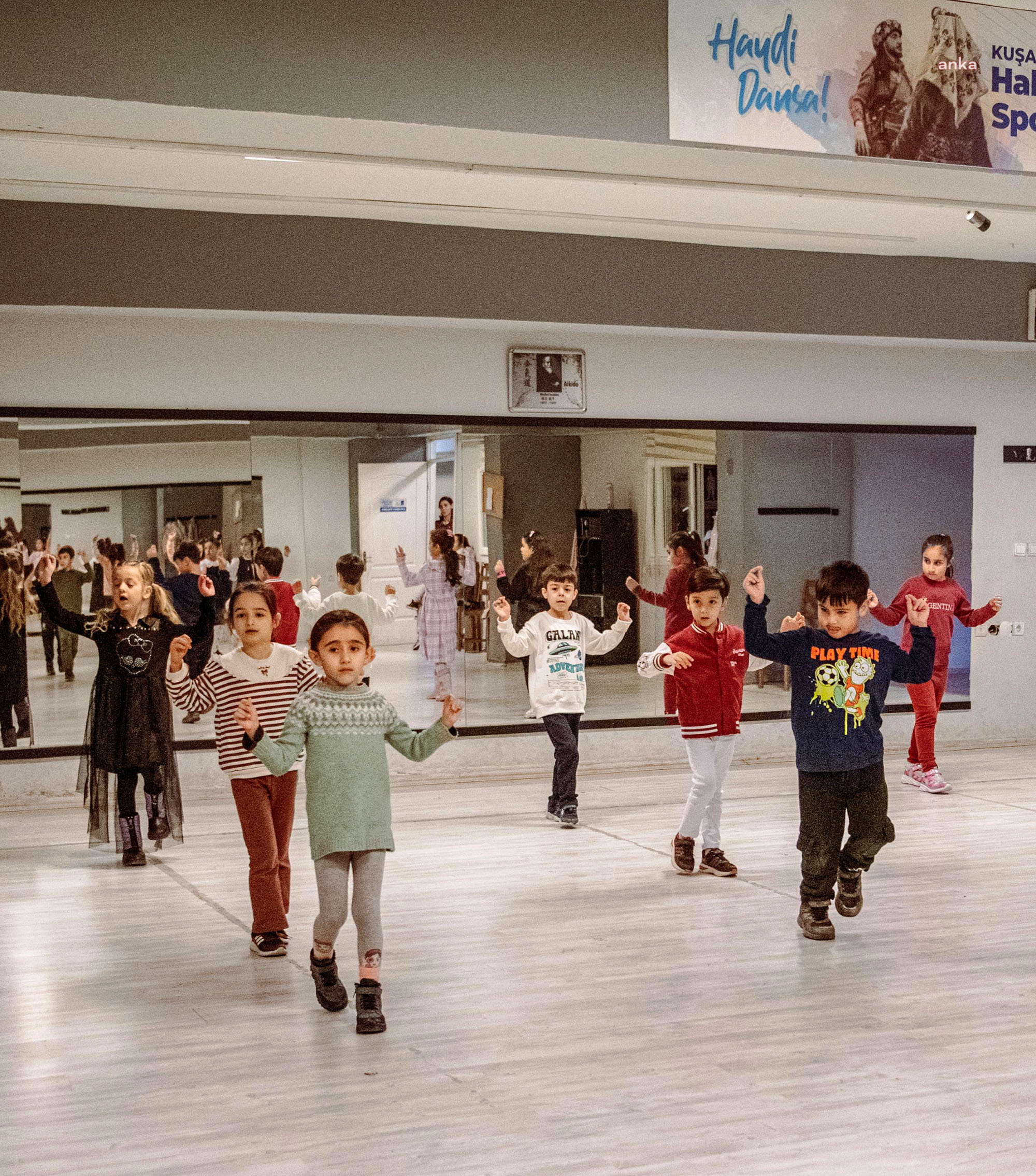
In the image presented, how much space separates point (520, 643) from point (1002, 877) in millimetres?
2565

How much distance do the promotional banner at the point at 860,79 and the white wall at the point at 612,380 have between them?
290 centimetres

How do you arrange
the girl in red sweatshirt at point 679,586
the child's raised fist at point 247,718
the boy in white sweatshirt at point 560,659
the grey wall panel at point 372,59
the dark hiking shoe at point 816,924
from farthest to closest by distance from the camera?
the girl in red sweatshirt at point 679,586 < the boy in white sweatshirt at point 560,659 < the dark hiking shoe at point 816,924 < the grey wall panel at point 372,59 < the child's raised fist at point 247,718

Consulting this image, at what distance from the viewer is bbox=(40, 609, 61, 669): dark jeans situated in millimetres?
7855

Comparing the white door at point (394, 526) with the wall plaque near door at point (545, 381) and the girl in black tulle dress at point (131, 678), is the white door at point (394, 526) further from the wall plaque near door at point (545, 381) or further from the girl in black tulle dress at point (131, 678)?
the girl in black tulle dress at point (131, 678)

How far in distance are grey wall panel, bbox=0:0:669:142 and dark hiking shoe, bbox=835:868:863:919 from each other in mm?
2967

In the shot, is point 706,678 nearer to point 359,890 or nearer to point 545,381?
point 359,890

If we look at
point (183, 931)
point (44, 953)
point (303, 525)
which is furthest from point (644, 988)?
point (303, 525)

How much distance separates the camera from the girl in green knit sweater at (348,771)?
4.19 m

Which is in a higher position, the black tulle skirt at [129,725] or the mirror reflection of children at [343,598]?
the mirror reflection of children at [343,598]

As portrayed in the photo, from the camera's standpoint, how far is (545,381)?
879 centimetres

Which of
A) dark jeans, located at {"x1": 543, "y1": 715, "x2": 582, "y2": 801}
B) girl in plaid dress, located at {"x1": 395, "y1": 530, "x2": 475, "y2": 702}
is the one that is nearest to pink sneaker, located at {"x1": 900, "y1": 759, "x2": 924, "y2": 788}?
dark jeans, located at {"x1": 543, "y1": 715, "x2": 582, "y2": 801}

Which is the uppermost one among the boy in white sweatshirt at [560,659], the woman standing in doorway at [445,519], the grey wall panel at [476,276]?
the grey wall panel at [476,276]

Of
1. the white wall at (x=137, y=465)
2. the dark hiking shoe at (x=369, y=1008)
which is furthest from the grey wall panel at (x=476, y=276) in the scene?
the dark hiking shoe at (x=369, y=1008)

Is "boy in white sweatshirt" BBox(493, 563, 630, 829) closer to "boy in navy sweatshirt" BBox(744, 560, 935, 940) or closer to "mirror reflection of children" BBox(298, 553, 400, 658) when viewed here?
"mirror reflection of children" BBox(298, 553, 400, 658)
